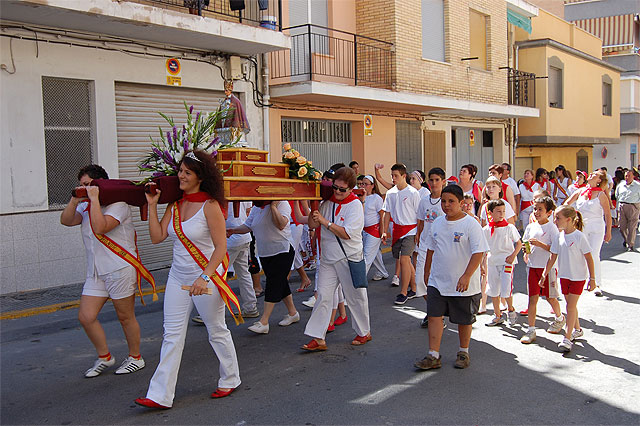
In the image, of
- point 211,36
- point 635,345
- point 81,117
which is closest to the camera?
point 635,345

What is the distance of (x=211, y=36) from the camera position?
10.7 m

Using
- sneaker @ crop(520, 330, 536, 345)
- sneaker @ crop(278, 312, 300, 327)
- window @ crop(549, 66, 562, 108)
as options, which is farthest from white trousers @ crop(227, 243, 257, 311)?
window @ crop(549, 66, 562, 108)

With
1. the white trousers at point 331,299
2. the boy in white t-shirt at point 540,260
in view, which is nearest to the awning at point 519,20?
the boy in white t-shirt at point 540,260

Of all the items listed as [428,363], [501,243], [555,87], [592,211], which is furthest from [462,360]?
[555,87]

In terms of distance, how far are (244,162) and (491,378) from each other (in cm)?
286

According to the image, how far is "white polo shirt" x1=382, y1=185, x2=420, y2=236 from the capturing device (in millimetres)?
8602

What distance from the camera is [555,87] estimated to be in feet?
79.6

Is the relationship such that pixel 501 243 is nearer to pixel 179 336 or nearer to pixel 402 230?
pixel 402 230

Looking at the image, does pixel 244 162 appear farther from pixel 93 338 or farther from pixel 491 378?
pixel 491 378

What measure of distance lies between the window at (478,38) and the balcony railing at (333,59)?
514 centimetres

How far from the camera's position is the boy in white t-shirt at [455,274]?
18.1 ft

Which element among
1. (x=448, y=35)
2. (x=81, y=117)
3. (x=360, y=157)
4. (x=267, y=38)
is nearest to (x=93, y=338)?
(x=81, y=117)

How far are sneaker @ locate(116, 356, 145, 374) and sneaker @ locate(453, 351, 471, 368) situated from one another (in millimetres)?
2872

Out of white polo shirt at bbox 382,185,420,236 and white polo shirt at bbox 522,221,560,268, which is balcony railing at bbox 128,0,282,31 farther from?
white polo shirt at bbox 522,221,560,268
